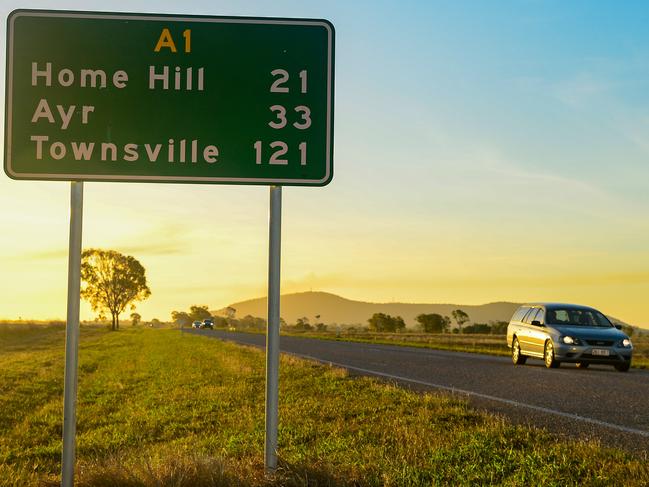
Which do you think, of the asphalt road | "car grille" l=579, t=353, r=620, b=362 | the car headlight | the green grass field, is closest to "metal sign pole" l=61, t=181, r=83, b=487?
the green grass field

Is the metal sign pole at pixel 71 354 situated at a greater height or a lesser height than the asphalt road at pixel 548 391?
greater

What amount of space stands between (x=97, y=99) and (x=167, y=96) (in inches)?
20.3

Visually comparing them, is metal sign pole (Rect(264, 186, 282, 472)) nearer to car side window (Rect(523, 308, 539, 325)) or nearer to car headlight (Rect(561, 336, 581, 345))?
car headlight (Rect(561, 336, 581, 345))

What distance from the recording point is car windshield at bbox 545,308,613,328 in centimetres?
1997

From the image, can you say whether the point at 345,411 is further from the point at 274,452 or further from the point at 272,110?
the point at 272,110

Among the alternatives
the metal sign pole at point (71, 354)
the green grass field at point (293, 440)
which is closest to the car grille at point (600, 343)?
the green grass field at point (293, 440)

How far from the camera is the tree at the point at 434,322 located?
10344 centimetres

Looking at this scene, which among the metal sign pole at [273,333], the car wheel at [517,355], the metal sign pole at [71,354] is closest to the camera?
the metal sign pole at [71,354]

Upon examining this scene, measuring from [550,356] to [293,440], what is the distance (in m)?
12.3

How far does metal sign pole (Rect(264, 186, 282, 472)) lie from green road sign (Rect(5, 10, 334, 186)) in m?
0.41

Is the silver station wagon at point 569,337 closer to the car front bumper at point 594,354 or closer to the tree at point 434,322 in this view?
the car front bumper at point 594,354

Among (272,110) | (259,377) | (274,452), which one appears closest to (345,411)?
(274,452)

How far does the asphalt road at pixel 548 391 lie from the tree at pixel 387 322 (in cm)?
9121

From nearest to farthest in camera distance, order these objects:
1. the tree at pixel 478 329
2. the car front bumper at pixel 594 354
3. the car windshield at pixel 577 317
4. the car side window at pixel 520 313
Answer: the car front bumper at pixel 594 354
the car windshield at pixel 577 317
the car side window at pixel 520 313
the tree at pixel 478 329
